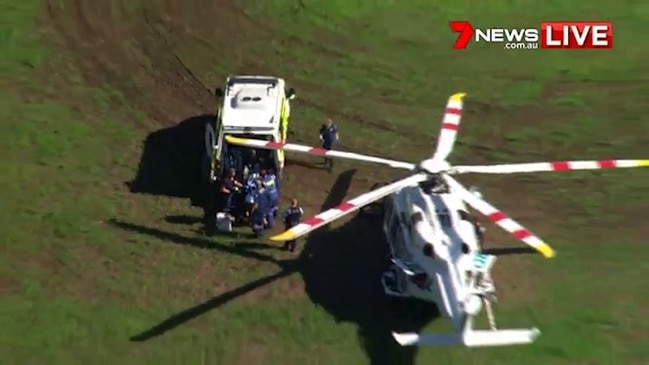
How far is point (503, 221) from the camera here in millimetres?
16312

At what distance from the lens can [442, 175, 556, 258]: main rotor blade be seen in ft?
51.1

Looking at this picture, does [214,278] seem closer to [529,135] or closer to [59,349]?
[59,349]

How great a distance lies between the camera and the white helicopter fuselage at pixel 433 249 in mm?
16469

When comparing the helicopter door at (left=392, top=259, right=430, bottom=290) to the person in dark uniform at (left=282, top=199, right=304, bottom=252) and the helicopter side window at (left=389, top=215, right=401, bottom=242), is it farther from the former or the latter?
the person in dark uniform at (left=282, top=199, right=304, bottom=252)

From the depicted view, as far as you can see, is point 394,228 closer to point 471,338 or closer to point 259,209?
point 259,209

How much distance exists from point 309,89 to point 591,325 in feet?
31.4

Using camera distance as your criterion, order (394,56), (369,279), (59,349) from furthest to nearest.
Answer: (394,56) < (369,279) < (59,349)

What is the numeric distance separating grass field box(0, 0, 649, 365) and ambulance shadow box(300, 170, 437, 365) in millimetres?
47

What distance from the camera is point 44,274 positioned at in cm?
1922

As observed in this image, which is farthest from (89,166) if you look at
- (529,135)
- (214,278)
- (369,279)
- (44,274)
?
(529,135)

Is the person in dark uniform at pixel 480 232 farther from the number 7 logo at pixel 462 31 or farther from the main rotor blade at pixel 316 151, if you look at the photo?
the number 7 logo at pixel 462 31

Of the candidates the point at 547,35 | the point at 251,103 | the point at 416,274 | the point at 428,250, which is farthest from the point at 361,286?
the point at 547,35

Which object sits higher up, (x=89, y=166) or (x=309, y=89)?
(x=309, y=89)

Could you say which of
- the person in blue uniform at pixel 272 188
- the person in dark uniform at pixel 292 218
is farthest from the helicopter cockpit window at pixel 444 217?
the person in blue uniform at pixel 272 188
